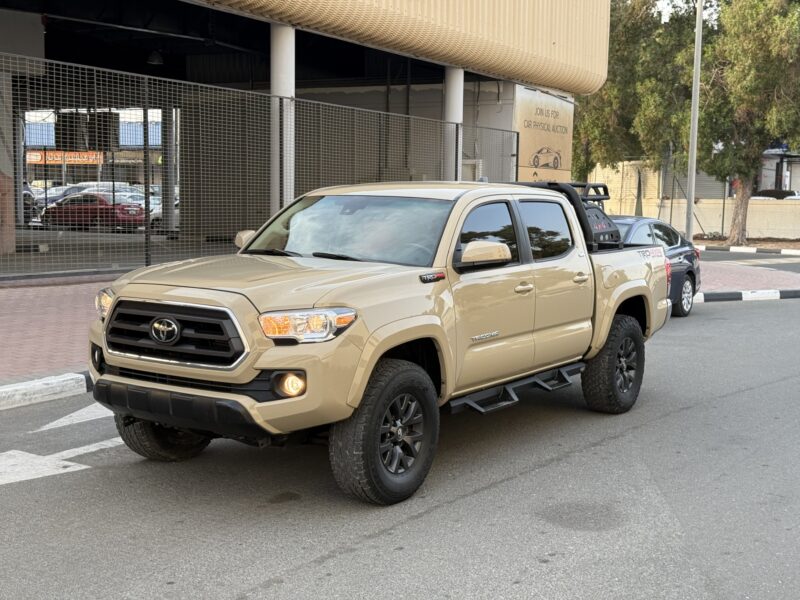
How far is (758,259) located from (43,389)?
24293mm

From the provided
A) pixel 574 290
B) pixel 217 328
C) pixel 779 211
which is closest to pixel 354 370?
pixel 217 328

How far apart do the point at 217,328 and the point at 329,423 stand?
79cm

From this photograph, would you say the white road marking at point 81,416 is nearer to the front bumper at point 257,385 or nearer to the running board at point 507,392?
the front bumper at point 257,385

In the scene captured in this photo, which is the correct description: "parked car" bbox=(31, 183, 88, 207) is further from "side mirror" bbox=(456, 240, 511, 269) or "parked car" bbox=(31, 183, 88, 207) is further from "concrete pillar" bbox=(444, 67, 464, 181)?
"side mirror" bbox=(456, 240, 511, 269)

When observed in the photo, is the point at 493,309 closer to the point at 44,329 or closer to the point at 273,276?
the point at 273,276

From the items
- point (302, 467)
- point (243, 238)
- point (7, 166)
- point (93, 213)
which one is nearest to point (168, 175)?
point (93, 213)

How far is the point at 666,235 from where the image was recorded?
14.0 metres

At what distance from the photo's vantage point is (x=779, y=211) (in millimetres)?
36625

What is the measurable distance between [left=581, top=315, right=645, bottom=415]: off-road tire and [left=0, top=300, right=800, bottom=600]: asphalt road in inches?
5.7

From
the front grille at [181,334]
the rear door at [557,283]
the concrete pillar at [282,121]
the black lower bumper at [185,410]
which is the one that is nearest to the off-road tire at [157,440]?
the black lower bumper at [185,410]

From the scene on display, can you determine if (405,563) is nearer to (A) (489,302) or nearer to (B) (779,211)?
(A) (489,302)

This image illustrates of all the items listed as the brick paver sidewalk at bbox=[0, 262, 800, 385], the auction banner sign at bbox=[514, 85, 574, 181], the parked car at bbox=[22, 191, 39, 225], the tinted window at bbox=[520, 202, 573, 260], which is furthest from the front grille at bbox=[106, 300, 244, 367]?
the auction banner sign at bbox=[514, 85, 574, 181]

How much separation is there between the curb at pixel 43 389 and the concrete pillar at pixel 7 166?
1086 centimetres

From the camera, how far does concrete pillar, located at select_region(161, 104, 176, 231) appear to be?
1822 centimetres
